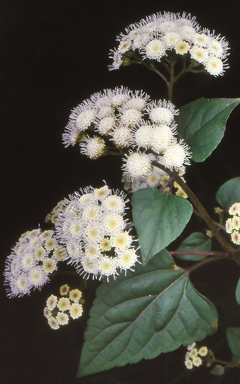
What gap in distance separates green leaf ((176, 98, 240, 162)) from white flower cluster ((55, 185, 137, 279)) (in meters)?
0.33

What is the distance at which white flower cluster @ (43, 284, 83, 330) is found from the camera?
1.68 meters

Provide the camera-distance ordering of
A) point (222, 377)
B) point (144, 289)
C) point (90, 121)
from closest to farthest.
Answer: point (90, 121), point (144, 289), point (222, 377)

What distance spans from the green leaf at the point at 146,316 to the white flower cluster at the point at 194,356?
1.53ft

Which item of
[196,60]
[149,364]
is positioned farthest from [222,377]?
[196,60]

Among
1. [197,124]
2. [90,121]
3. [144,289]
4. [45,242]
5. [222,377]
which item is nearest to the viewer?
[197,124]

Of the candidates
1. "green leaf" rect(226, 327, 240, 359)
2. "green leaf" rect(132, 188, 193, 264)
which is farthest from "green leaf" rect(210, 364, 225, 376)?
"green leaf" rect(132, 188, 193, 264)

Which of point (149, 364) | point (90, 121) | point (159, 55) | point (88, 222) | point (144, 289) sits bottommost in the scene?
point (149, 364)

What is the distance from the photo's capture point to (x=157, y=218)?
1.29 m

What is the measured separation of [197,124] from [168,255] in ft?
1.83

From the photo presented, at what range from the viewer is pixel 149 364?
7.16ft

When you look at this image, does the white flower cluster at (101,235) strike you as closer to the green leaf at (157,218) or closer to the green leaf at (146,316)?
the green leaf at (157,218)

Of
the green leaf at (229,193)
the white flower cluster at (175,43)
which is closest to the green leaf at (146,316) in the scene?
the green leaf at (229,193)

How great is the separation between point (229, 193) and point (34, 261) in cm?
98

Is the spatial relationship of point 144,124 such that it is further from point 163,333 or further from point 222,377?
point 222,377
